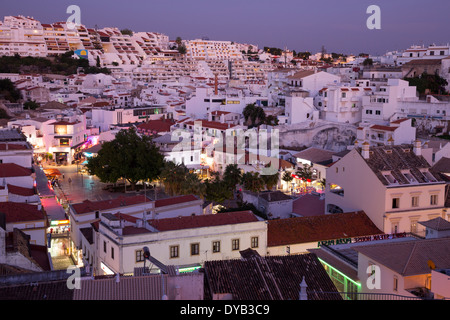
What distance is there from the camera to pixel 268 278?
41.8 feet

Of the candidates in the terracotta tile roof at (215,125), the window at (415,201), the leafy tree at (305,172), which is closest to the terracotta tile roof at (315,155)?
the leafy tree at (305,172)

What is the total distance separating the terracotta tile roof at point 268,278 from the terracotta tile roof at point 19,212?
36.8ft

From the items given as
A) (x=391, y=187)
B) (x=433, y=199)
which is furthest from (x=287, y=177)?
(x=391, y=187)

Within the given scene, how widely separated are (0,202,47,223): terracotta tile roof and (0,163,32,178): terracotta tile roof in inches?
222

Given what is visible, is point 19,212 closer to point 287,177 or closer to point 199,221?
point 199,221

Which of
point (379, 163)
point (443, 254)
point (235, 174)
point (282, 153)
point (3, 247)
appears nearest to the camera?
point (443, 254)

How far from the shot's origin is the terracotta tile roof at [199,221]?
19250 millimetres

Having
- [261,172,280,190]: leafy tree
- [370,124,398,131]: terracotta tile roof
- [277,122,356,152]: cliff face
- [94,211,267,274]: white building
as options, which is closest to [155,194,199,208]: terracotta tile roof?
[94,211,267,274]: white building

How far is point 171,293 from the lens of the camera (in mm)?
10805

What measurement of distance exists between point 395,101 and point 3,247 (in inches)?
1616

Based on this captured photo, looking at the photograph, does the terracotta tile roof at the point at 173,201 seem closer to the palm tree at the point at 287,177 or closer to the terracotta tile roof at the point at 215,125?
the palm tree at the point at 287,177

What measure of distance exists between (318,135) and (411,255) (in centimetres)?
3753

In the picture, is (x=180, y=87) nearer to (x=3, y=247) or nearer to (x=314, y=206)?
(x=314, y=206)

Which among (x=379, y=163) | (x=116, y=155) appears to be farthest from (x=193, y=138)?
(x=379, y=163)
